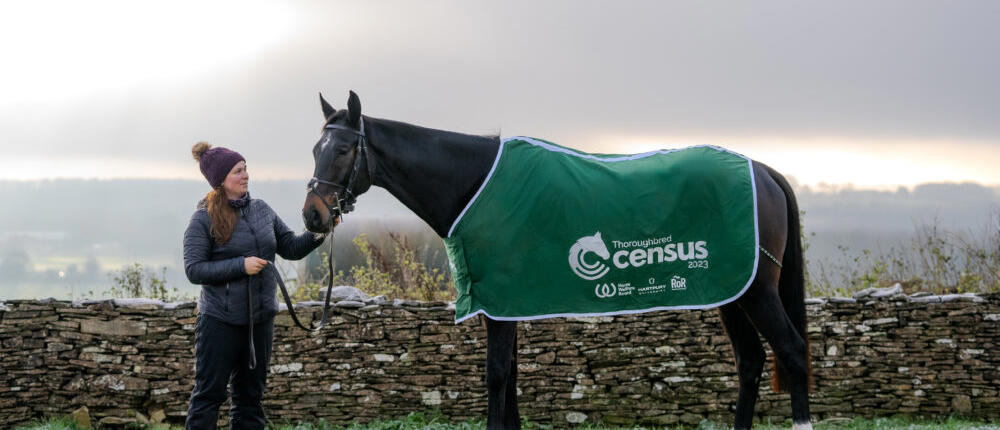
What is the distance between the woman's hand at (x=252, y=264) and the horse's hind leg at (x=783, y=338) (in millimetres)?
3096

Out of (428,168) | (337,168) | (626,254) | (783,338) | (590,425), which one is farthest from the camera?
(590,425)

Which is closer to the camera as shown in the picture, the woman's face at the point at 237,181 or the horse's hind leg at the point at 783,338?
the woman's face at the point at 237,181

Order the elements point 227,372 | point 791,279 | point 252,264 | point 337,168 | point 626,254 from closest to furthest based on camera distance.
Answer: point 337,168, point 252,264, point 227,372, point 626,254, point 791,279

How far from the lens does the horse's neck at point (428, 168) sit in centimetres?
500

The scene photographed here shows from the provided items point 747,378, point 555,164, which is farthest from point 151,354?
point 747,378

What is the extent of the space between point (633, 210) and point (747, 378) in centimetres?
154

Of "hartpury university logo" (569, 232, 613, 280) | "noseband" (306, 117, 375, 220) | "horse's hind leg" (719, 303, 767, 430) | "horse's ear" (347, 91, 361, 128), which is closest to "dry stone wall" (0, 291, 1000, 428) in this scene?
"horse's hind leg" (719, 303, 767, 430)

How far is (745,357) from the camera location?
5.77 metres

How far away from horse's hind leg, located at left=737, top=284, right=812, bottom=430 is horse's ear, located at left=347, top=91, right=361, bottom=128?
274 centimetres

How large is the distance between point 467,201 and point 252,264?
4.34 feet

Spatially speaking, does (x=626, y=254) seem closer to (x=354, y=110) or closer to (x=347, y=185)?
(x=347, y=185)

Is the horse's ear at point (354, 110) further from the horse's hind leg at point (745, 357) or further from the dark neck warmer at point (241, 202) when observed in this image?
the horse's hind leg at point (745, 357)

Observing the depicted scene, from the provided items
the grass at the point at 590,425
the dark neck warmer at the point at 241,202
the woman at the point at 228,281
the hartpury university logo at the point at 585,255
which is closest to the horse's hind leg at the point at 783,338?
the hartpury university logo at the point at 585,255

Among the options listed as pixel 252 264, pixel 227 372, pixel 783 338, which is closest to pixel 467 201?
pixel 252 264
